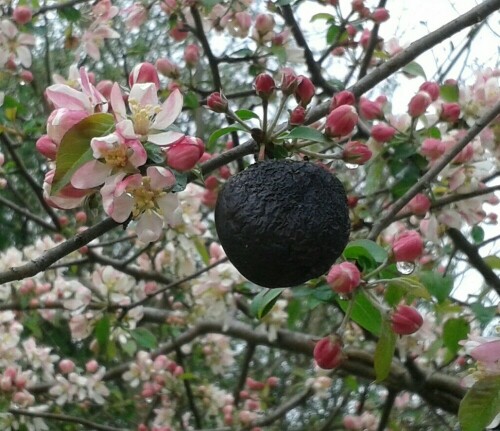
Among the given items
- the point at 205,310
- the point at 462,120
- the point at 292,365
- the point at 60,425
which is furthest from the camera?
the point at 292,365

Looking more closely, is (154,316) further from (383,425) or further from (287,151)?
(287,151)

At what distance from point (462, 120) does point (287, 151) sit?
2.41 feet

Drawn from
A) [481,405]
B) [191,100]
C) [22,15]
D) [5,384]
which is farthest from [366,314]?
[5,384]

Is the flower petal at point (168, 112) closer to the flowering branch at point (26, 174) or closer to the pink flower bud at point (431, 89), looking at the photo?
the pink flower bud at point (431, 89)

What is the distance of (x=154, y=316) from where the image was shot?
216cm

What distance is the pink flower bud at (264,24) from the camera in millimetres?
1651

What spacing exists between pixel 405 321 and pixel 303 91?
269 mm

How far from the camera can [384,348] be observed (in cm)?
82

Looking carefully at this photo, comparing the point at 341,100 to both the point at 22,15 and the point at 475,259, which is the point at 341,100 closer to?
the point at 475,259

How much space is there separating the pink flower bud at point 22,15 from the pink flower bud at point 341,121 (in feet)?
3.75

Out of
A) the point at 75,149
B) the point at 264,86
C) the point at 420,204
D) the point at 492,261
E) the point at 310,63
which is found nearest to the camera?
the point at 75,149

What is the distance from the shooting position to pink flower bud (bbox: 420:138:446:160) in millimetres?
1203

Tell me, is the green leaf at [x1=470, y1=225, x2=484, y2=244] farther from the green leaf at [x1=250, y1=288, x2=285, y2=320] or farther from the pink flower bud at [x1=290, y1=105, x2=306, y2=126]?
the pink flower bud at [x1=290, y1=105, x2=306, y2=126]

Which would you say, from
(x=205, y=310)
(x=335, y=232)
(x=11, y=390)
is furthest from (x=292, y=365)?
(x=335, y=232)
